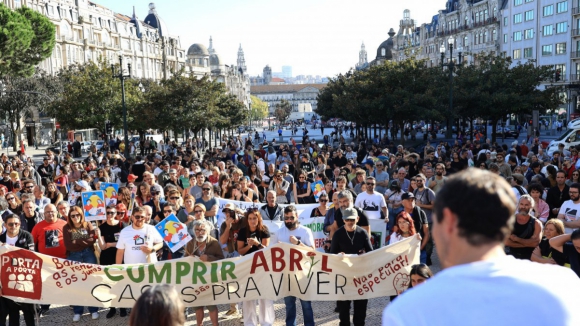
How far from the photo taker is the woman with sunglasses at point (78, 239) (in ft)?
28.5

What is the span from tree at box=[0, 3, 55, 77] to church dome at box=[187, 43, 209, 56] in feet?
365

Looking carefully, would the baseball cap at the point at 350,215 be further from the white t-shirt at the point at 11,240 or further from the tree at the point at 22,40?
the tree at the point at 22,40

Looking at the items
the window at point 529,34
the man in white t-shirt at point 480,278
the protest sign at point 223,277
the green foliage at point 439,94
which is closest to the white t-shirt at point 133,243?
the protest sign at point 223,277

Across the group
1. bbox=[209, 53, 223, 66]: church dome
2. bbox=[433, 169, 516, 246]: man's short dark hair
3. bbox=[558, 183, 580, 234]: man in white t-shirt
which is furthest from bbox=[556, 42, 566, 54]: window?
bbox=[209, 53, 223, 66]: church dome

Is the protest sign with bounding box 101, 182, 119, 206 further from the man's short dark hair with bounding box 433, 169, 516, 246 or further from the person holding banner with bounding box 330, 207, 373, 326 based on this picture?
the man's short dark hair with bounding box 433, 169, 516, 246

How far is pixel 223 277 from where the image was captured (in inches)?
306

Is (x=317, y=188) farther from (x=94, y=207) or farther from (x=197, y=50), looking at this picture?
(x=197, y=50)

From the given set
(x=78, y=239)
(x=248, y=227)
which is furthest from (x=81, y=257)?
(x=248, y=227)

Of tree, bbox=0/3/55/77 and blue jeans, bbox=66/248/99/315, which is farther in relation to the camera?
tree, bbox=0/3/55/77

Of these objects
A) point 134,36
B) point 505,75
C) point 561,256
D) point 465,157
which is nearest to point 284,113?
point 134,36

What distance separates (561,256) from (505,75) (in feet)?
119

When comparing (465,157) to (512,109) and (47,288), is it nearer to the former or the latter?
(47,288)

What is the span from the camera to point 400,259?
7875mm

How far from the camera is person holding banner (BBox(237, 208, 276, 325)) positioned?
310 inches
